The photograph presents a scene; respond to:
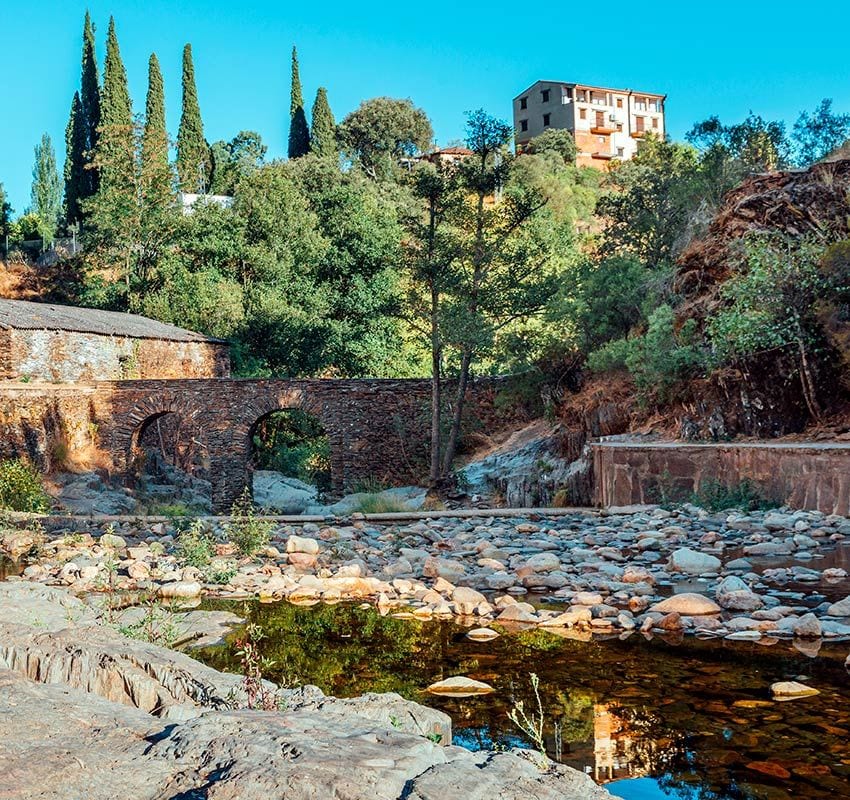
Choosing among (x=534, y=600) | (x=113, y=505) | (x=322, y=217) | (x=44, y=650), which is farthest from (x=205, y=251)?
(x=44, y=650)

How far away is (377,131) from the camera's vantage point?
2050 inches

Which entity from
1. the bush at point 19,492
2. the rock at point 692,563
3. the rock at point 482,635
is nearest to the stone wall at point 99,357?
the bush at point 19,492

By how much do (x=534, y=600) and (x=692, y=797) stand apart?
4047 mm

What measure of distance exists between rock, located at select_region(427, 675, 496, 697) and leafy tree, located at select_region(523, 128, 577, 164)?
183ft

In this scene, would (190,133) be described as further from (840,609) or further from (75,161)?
(840,609)

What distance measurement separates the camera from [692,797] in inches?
143

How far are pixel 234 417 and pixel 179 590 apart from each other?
1412 centimetres

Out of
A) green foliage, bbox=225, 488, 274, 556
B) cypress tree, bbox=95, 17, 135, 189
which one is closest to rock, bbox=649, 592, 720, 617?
green foliage, bbox=225, 488, 274, 556

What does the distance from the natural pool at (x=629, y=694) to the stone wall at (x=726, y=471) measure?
188 inches

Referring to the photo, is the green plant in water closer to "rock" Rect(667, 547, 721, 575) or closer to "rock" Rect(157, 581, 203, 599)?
"rock" Rect(667, 547, 721, 575)

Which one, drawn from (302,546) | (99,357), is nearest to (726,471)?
(302,546)

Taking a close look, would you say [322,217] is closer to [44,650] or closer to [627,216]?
[627,216]

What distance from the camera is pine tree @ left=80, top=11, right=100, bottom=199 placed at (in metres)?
42.5

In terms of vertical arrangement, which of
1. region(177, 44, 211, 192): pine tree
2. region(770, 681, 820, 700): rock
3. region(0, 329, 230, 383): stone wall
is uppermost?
region(177, 44, 211, 192): pine tree
